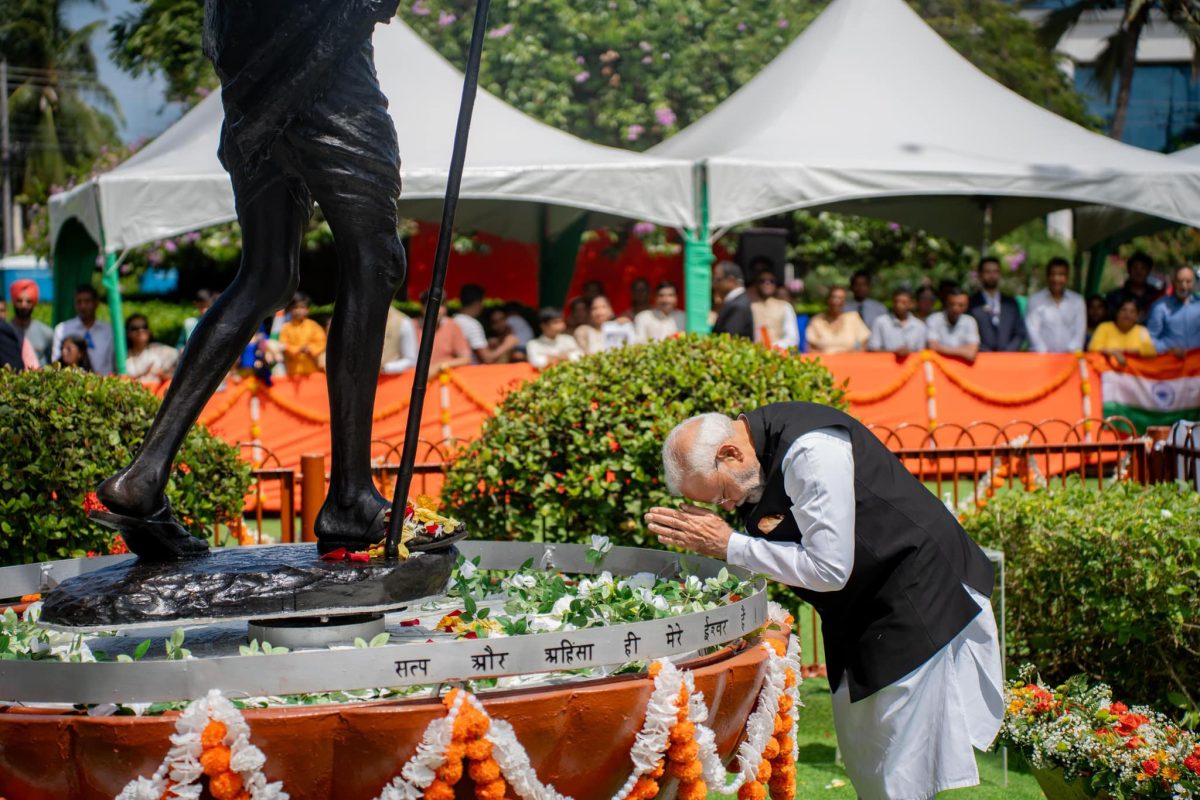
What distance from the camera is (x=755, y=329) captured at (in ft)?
37.7

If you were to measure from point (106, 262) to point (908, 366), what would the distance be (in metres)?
6.87

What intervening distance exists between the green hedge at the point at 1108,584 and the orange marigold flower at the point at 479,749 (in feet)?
10.3

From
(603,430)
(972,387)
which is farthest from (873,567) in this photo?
(972,387)

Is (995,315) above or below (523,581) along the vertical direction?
above

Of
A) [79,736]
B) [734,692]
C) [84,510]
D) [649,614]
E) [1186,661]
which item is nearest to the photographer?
[79,736]

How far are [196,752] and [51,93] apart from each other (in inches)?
1909

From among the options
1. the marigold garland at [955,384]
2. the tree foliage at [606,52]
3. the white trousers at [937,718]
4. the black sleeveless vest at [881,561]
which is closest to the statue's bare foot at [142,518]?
the black sleeveless vest at [881,561]

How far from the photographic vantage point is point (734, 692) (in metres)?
3.42

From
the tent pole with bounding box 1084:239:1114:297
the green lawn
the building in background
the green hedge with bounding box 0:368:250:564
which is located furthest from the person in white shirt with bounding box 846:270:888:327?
the building in background

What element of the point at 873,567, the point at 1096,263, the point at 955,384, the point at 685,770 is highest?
the point at 1096,263

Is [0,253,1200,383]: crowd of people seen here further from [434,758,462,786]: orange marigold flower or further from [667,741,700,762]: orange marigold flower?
[434,758,462,786]: orange marigold flower

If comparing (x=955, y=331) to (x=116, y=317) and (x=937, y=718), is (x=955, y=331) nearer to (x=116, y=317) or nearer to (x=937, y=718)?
(x=116, y=317)

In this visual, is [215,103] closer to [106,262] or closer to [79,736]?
[106,262]

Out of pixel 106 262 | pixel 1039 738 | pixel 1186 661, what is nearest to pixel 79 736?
pixel 1039 738
